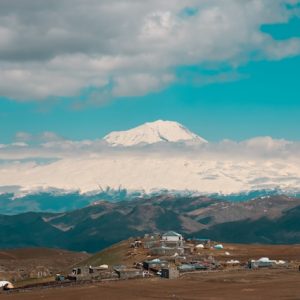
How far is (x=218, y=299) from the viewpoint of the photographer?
134m

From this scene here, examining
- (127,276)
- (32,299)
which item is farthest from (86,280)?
(32,299)

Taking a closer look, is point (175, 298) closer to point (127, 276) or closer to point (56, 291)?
point (56, 291)

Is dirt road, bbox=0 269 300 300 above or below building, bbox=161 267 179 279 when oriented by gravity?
below

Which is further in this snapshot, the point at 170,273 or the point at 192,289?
the point at 170,273

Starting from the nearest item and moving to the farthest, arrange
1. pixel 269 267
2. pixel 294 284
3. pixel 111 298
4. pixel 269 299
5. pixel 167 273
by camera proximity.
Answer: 1. pixel 269 299
2. pixel 111 298
3. pixel 294 284
4. pixel 167 273
5. pixel 269 267

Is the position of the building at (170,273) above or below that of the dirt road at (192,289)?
above

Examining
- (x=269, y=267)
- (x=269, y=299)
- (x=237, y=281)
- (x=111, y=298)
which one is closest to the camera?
(x=269, y=299)

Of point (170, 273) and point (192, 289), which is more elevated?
point (170, 273)

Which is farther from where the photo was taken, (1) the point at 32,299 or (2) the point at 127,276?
(2) the point at 127,276

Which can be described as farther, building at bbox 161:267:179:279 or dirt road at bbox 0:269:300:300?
building at bbox 161:267:179:279

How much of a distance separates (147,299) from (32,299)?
78.5ft

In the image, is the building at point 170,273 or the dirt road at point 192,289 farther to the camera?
the building at point 170,273

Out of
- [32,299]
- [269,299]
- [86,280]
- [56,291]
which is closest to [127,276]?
[86,280]

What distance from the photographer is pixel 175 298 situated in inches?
5364
